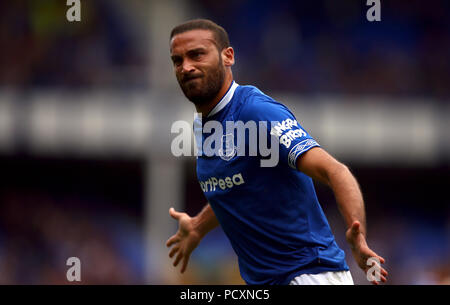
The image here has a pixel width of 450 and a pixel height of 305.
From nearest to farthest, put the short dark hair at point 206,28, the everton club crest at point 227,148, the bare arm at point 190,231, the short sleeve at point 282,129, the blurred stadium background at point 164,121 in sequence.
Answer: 1. the short sleeve at point 282,129
2. the everton club crest at point 227,148
3. the short dark hair at point 206,28
4. the bare arm at point 190,231
5. the blurred stadium background at point 164,121

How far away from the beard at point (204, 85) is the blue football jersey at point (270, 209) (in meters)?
0.21

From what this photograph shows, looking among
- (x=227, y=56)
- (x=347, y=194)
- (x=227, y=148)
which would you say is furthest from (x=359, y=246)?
(x=227, y=56)

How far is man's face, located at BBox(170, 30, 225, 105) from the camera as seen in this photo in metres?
4.53

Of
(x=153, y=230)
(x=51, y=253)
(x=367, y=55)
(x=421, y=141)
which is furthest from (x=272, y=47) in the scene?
(x=51, y=253)

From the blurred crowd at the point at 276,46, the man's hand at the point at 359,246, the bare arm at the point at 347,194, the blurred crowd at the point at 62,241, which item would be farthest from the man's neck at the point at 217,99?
the blurred crowd at the point at 276,46

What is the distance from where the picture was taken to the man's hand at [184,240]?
Result: 17.3 ft

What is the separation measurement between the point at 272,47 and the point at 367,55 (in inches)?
94.4

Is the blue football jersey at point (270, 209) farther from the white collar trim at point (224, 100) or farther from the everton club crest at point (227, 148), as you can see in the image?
the white collar trim at point (224, 100)

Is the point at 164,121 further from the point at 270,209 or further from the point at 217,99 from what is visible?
the point at 270,209

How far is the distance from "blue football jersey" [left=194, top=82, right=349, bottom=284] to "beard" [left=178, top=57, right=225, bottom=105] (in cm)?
21

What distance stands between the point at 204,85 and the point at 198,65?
0.14 meters

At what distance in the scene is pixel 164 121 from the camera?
1594 centimetres

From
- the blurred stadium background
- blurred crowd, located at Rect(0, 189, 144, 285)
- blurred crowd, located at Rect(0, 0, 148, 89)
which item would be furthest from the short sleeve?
blurred crowd, located at Rect(0, 0, 148, 89)

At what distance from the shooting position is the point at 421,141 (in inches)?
631
